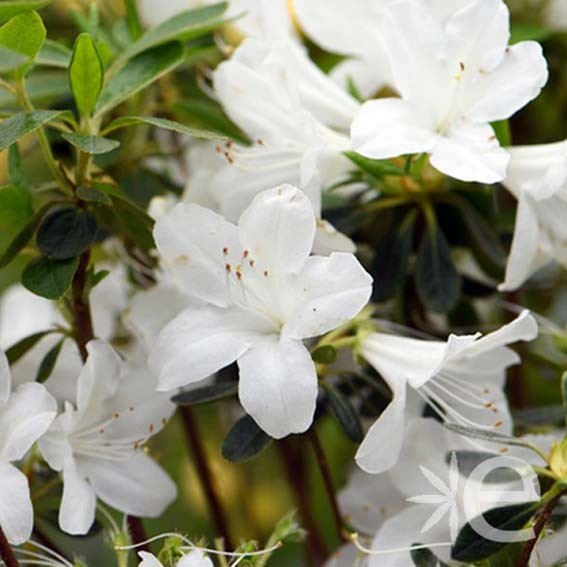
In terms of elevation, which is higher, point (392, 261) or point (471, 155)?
point (471, 155)

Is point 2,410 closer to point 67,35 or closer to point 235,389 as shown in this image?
point 235,389

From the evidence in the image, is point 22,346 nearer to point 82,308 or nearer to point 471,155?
point 82,308

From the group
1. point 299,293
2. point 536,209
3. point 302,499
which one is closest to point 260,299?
point 299,293

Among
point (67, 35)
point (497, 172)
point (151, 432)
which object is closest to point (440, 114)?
point (497, 172)

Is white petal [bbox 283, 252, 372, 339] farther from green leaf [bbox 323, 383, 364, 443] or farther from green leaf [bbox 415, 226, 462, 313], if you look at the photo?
green leaf [bbox 415, 226, 462, 313]

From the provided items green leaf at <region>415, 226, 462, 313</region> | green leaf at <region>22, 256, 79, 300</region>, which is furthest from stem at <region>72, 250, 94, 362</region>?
green leaf at <region>415, 226, 462, 313</region>

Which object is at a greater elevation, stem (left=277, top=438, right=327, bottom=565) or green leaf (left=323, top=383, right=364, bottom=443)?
green leaf (left=323, top=383, right=364, bottom=443)
